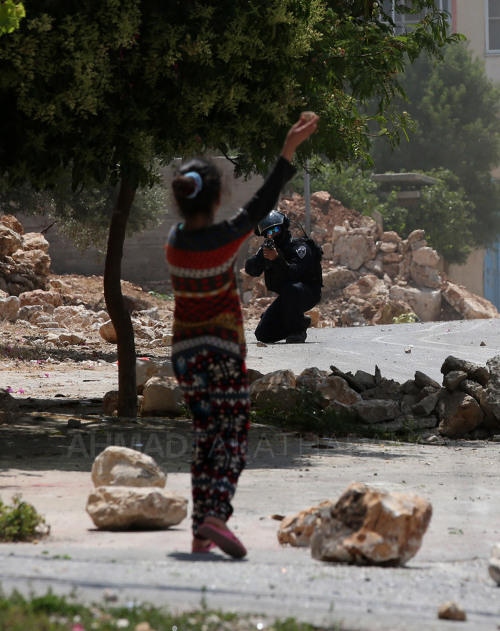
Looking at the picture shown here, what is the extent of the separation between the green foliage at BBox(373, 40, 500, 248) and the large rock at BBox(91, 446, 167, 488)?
34800 millimetres

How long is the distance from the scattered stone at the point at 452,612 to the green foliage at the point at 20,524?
1.97 metres

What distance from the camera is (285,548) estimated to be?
4629 mm

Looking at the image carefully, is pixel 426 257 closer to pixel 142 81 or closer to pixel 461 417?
pixel 461 417

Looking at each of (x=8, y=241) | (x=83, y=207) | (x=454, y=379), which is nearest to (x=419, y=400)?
(x=454, y=379)

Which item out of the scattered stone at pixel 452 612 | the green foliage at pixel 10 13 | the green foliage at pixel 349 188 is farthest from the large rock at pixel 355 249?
the scattered stone at pixel 452 612

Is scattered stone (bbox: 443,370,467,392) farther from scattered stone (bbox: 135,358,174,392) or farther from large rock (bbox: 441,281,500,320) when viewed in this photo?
large rock (bbox: 441,281,500,320)

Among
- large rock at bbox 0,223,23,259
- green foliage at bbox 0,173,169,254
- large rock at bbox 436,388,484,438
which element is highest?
green foliage at bbox 0,173,169,254

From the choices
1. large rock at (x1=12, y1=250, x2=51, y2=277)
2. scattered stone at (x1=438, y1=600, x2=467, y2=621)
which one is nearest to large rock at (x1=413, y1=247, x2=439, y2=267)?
large rock at (x1=12, y1=250, x2=51, y2=277)

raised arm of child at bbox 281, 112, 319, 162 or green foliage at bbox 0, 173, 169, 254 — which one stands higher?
green foliage at bbox 0, 173, 169, 254

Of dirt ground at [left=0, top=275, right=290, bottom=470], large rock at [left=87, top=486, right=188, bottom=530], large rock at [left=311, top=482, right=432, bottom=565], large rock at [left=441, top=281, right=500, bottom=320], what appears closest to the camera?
large rock at [left=311, top=482, right=432, bottom=565]

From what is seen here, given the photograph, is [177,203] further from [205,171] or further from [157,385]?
[157,385]

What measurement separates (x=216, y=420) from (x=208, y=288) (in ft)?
1.78

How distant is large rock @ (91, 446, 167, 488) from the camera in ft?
17.7

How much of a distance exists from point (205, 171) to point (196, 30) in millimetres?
3788
